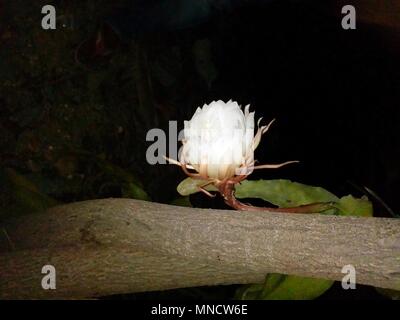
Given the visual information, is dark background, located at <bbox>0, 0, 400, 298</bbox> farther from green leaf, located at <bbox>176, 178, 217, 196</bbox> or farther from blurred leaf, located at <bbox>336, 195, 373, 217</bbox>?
green leaf, located at <bbox>176, 178, 217, 196</bbox>

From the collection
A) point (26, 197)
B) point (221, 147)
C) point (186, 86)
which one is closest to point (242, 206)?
point (221, 147)

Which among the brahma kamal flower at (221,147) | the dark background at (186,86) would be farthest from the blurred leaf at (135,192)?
the brahma kamal flower at (221,147)

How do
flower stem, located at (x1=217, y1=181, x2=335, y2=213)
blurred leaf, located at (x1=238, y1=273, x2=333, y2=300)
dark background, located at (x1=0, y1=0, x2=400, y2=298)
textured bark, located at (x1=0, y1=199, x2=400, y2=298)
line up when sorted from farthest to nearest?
dark background, located at (x1=0, y1=0, x2=400, y2=298) < blurred leaf, located at (x1=238, y1=273, x2=333, y2=300) < flower stem, located at (x1=217, y1=181, x2=335, y2=213) < textured bark, located at (x1=0, y1=199, x2=400, y2=298)

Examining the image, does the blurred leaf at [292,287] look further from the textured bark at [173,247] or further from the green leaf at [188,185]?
the green leaf at [188,185]

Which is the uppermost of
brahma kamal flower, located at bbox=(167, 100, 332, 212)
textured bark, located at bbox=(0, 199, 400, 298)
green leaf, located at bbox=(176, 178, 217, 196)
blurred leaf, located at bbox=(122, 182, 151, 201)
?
brahma kamal flower, located at bbox=(167, 100, 332, 212)

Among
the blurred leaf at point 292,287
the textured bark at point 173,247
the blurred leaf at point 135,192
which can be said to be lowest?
the blurred leaf at point 292,287

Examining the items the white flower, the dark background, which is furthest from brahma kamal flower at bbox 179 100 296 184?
the dark background

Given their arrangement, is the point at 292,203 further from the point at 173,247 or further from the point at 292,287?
the point at 173,247

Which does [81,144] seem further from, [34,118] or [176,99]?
[176,99]
